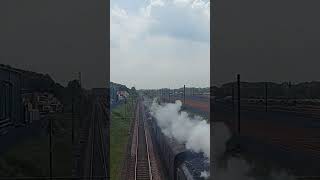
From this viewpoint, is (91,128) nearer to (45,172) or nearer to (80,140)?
(80,140)

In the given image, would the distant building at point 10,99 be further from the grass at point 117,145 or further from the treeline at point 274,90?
the treeline at point 274,90

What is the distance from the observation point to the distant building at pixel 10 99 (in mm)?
6652

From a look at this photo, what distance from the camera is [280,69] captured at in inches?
268

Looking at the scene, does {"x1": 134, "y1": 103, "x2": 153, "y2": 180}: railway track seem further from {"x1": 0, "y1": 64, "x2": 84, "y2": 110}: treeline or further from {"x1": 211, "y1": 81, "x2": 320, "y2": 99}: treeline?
{"x1": 211, "y1": 81, "x2": 320, "y2": 99}: treeline

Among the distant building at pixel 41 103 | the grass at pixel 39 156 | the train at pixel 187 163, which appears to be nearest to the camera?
the train at pixel 187 163

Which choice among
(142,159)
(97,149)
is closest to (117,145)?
(142,159)

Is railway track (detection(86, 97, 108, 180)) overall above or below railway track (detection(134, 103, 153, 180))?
above

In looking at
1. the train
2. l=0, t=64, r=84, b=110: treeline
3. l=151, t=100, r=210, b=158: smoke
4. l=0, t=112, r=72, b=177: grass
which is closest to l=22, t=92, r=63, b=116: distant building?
l=0, t=64, r=84, b=110: treeline

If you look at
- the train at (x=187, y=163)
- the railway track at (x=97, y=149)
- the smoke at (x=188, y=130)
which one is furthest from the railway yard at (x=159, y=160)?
the railway track at (x=97, y=149)

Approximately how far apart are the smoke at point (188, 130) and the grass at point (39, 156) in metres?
2.00

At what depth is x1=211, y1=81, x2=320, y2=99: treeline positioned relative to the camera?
6.84 meters

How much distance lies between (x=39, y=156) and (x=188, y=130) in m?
2.84

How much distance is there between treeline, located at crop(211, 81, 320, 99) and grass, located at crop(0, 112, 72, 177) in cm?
258

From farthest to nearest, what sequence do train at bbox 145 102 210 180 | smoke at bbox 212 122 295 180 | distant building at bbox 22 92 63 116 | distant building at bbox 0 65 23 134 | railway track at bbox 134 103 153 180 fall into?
railway track at bbox 134 103 153 180 < distant building at bbox 22 92 63 116 < distant building at bbox 0 65 23 134 < smoke at bbox 212 122 295 180 < train at bbox 145 102 210 180
